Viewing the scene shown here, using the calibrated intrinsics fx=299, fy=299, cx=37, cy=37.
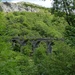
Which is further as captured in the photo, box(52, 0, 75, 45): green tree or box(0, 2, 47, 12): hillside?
box(0, 2, 47, 12): hillside

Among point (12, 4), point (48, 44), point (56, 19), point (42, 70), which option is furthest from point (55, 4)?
point (12, 4)

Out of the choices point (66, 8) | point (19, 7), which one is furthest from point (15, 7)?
point (66, 8)

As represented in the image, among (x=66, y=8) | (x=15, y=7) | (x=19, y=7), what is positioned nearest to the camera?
(x=66, y=8)

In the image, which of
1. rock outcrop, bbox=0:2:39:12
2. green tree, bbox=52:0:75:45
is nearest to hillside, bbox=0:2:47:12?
rock outcrop, bbox=0:2:39:12

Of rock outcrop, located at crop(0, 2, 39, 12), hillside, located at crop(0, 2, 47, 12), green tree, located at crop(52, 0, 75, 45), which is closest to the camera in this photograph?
green tree, located at crop(52, 0, 75, 45)

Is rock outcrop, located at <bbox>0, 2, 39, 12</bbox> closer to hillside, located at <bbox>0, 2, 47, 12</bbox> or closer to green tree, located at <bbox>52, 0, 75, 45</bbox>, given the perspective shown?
hillside, located at <bbox>0, 2, 47, 12</bbox>

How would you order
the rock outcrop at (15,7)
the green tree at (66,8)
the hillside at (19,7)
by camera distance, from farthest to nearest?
1. the hillside at (19,7)
2. the rock outcrop at (15,7)
3. the green tree at (66,8)

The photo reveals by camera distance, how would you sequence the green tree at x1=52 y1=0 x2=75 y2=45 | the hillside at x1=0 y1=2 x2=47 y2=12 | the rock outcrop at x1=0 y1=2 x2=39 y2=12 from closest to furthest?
1. the green tree at x1=52 y1=0 x2=75 y2=45
2. the rock outcrop at x1=0 y1=2 x2=39 y2=12
3. the hillside at x1=0 y1=2 x2=47 y2=12

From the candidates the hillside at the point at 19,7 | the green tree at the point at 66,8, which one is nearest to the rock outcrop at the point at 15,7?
the hillside at the point at 19,7

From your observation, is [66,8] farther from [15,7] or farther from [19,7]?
[19,7]

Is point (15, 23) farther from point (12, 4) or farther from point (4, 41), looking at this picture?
point (4, 41)

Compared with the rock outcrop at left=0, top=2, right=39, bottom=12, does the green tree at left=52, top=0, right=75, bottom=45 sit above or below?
above

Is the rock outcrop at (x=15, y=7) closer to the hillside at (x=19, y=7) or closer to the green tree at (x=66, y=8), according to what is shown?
the hillside at (x=19, y=7)

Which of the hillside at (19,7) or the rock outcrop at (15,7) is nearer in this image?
the rock outcrop at (15,7)
